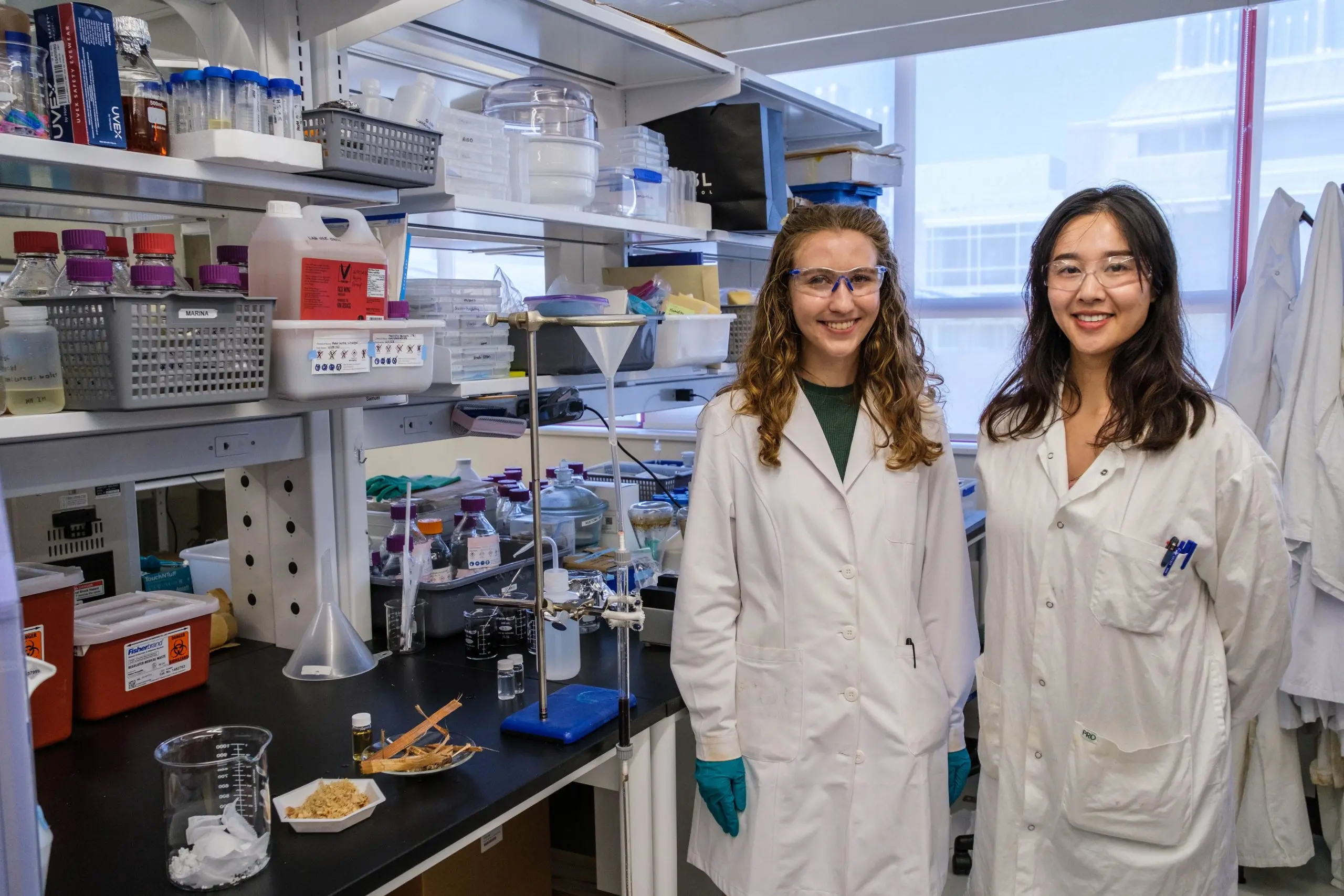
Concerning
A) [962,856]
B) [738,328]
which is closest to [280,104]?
[738,328]

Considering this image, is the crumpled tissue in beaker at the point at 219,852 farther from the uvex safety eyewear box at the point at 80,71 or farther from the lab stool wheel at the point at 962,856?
the lab stool wheel at the point at 962,856

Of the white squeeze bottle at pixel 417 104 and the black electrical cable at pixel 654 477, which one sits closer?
the white squeeze bottle at pixel 417 104

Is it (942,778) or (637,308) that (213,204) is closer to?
(637,308)

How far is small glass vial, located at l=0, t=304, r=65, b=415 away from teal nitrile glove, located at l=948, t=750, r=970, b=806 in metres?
1.40

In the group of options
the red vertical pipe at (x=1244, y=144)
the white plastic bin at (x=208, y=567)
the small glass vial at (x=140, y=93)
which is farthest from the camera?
the red vertical pipe at (x=1244, y=144)

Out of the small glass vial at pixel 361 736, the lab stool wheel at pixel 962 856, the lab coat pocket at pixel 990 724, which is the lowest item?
the lab stool wheel at pixel 962 856

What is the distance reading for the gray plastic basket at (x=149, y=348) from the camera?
1.29 m

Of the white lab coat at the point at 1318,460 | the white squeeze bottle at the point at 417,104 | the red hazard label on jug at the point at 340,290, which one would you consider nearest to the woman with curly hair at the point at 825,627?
the red hazard label on jug at the point at 340,290

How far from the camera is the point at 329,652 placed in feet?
6.04

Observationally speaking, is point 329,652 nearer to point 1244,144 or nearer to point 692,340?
point 692,340

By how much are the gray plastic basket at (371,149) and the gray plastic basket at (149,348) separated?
270 mm

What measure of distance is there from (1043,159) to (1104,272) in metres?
2.33

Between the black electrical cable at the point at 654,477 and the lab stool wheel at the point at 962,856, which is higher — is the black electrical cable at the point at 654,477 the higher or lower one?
the higher one

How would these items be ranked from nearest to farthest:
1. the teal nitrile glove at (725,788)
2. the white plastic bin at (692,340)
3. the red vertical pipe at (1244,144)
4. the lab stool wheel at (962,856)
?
the teal nitrile glove at (725,788) → the white plastic bin at (692,340) → the lab stool wheel at (962,856) → the red vertical pipe at (1244,144)
